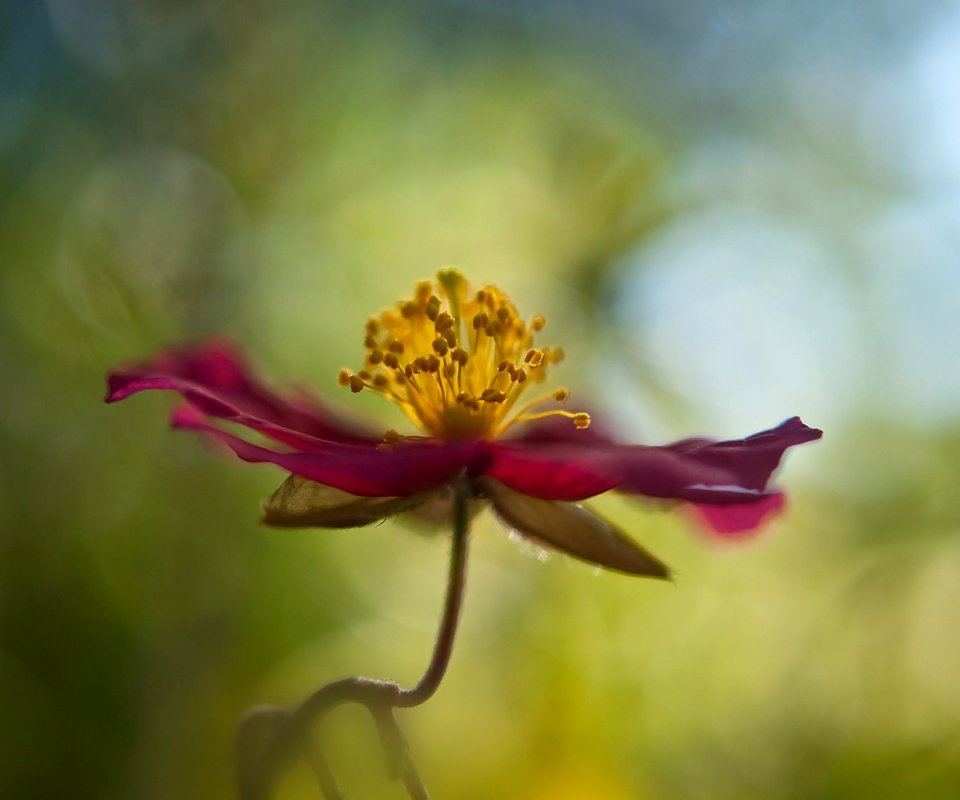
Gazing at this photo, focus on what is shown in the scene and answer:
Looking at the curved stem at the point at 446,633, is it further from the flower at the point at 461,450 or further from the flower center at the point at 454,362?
the flower center at the point at 454,362

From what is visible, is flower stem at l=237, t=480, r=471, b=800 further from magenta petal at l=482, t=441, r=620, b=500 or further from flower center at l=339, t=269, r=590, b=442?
flower center at l=339, t=269, r=590, b=442

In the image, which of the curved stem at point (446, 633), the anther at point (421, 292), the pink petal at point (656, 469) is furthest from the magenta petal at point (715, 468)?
the anther at point (421, 292)

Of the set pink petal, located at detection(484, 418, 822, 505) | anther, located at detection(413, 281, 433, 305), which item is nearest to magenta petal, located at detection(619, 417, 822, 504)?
pink petal, located at detection(484, 418, 822, 505)

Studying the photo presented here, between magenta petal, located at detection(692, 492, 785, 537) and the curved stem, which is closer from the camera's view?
the curved stem

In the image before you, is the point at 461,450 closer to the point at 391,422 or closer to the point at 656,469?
the point at 656,469

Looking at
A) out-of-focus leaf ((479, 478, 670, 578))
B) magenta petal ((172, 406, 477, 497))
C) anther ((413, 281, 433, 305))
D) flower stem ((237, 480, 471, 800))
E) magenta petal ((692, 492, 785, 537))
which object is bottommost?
flower stem ((237, 480, 471, 800))

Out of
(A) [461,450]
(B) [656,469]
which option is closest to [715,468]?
(B) [656,469]

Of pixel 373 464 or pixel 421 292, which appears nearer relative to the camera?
pixel 373 464
